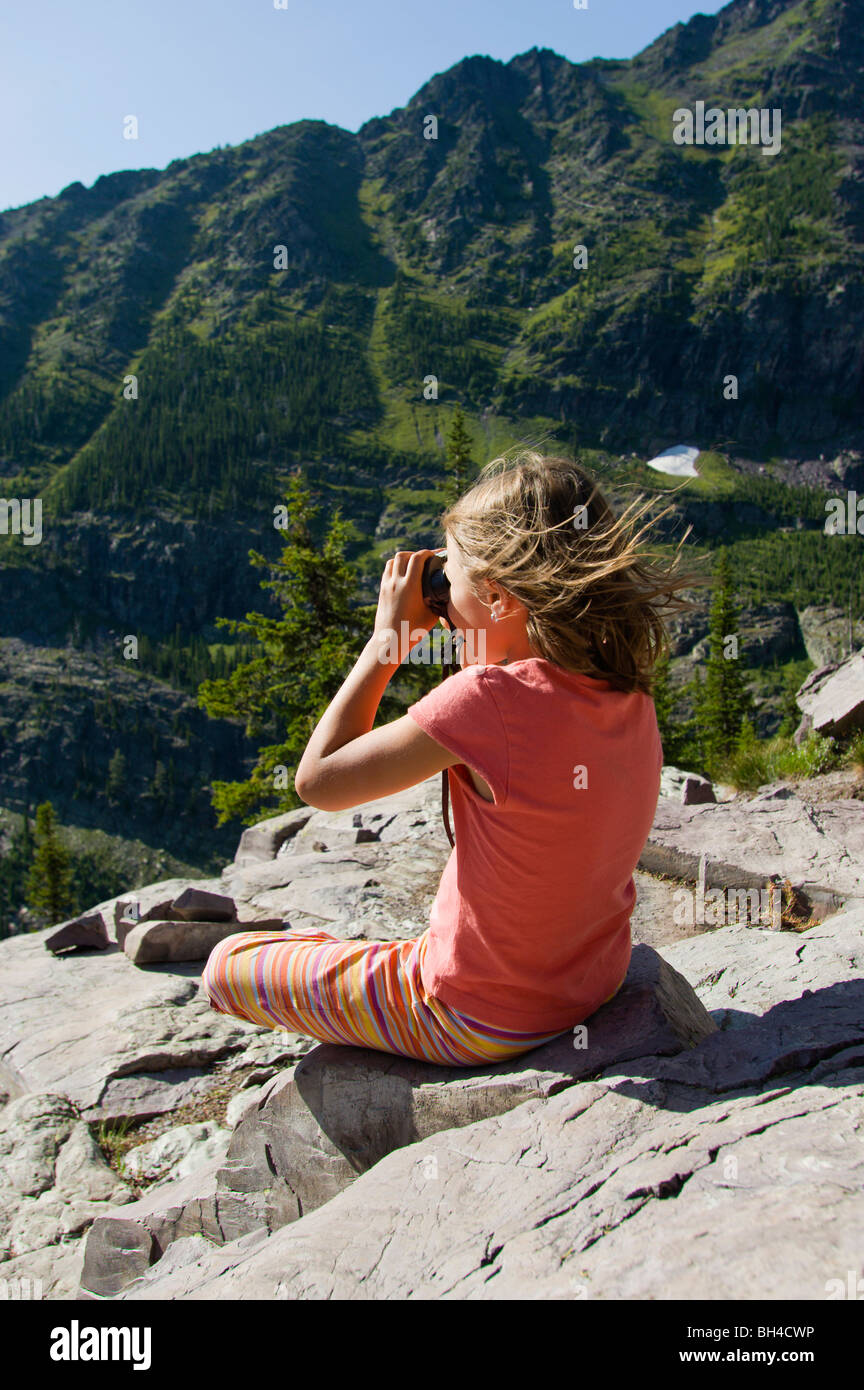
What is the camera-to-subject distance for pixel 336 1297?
2377 millimetres

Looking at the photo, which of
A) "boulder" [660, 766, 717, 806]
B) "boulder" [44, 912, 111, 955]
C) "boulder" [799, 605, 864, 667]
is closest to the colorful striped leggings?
"boulder" [44, 912, 111, 955]

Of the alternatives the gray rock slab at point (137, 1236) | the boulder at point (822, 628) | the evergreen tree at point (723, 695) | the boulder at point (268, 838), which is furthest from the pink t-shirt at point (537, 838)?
the boulder at point (822, 628)

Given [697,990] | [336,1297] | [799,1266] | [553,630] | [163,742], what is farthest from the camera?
[163,742]

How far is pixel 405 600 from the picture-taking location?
319 centimetres

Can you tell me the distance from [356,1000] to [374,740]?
1236 millimetres

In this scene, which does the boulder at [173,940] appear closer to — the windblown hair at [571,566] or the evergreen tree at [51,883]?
the windblown hair at [571,566]

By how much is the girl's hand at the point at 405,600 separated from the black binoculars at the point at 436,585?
21 millimetres

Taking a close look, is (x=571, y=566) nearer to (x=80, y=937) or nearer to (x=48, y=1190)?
(x=48, y=1190)

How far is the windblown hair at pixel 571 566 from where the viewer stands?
2.77m

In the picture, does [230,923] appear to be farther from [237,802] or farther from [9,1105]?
[237,802]

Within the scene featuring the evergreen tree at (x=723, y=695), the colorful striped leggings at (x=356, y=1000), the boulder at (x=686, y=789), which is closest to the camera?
the colorful striped leggings at (x=356, y=1000)

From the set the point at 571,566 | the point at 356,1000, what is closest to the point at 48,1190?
the point at 356,1000
